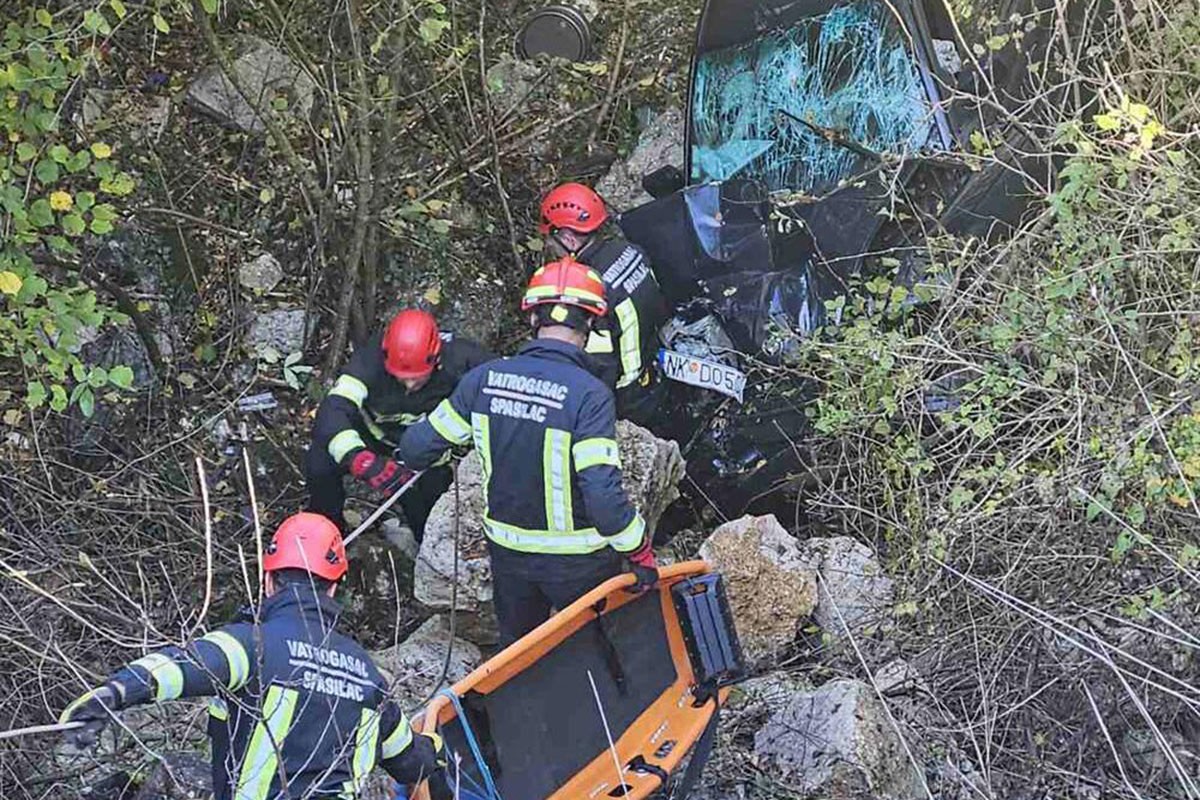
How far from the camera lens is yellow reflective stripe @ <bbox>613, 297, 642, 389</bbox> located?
6309 millimetres

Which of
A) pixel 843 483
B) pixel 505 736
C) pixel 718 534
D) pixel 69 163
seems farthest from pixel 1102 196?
pixel 69 163

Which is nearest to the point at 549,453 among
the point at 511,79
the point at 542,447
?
the point at 542,447

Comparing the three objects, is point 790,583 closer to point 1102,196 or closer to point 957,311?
point 957,311

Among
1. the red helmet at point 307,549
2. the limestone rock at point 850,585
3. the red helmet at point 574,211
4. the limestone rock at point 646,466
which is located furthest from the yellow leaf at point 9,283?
the limestone rock at point 850,585

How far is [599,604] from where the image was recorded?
4977 mm

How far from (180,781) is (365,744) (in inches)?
44.6

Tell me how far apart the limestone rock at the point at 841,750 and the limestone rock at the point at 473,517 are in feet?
4.26

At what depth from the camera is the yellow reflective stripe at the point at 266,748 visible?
3.72m

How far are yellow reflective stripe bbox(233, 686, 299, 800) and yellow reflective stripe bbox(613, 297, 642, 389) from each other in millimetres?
2926

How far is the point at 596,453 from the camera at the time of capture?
4.88 meters

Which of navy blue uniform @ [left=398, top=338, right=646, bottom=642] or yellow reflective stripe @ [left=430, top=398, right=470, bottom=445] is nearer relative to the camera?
navy blue uniform @ [left=398, top=338, right=646, bottom=642]

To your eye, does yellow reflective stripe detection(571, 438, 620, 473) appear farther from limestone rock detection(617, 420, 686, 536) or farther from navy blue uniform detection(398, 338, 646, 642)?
limestone rock detection(617, 420, 686, 536)

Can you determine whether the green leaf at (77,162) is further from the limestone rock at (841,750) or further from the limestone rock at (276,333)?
the limestone rock at (841,750)

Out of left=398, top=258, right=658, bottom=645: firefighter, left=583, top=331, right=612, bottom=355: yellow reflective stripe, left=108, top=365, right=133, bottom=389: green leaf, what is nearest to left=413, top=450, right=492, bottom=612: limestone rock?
left=398, top=258, right=658, bottom=645: firefighter
